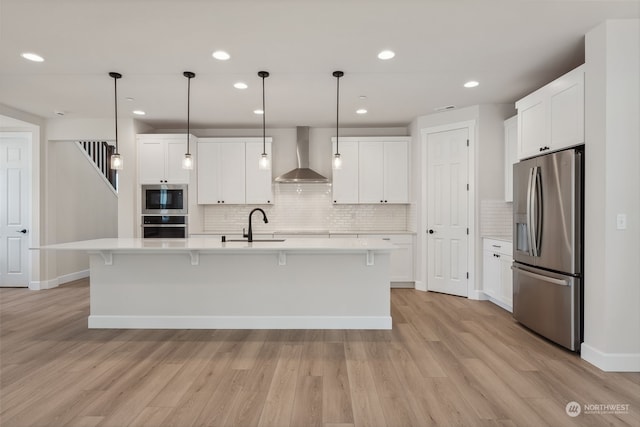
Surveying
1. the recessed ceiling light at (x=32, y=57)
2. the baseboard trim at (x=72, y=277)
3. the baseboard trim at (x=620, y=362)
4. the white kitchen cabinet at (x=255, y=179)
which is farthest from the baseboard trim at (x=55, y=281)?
the baseboard trim at (x=620, y=362)

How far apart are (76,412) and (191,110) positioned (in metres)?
4.15

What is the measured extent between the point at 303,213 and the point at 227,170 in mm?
1544

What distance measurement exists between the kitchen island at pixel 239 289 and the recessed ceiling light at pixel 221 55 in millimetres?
1889

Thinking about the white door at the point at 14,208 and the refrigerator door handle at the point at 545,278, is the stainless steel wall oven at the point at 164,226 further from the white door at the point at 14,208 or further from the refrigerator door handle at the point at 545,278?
the refrigerator door handle at the point at 545,278

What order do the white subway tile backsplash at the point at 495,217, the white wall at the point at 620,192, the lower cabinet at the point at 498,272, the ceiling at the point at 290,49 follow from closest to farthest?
the ceiling at the point at 290,49, the white wall at the point at 620,192, the lower cabinet at the point at 498,272, the white subway tile backsplash at the point at 495,217

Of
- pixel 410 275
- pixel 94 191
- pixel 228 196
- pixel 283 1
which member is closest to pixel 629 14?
pixel 283 1

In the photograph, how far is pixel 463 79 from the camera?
3.92 m

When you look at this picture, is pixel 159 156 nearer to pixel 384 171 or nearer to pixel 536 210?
pixel 384 171

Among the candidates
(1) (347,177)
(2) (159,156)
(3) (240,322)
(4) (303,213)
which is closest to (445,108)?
(1) (347,177)

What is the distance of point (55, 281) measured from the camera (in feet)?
18.8

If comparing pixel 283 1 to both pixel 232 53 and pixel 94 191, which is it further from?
pixel 94 191

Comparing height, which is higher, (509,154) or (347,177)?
(509,154)

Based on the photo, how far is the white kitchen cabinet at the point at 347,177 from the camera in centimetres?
587

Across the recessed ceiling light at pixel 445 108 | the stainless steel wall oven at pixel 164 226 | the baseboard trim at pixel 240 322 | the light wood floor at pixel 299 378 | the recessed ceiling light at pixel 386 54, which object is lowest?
the light wood floor at pixel 299 378
